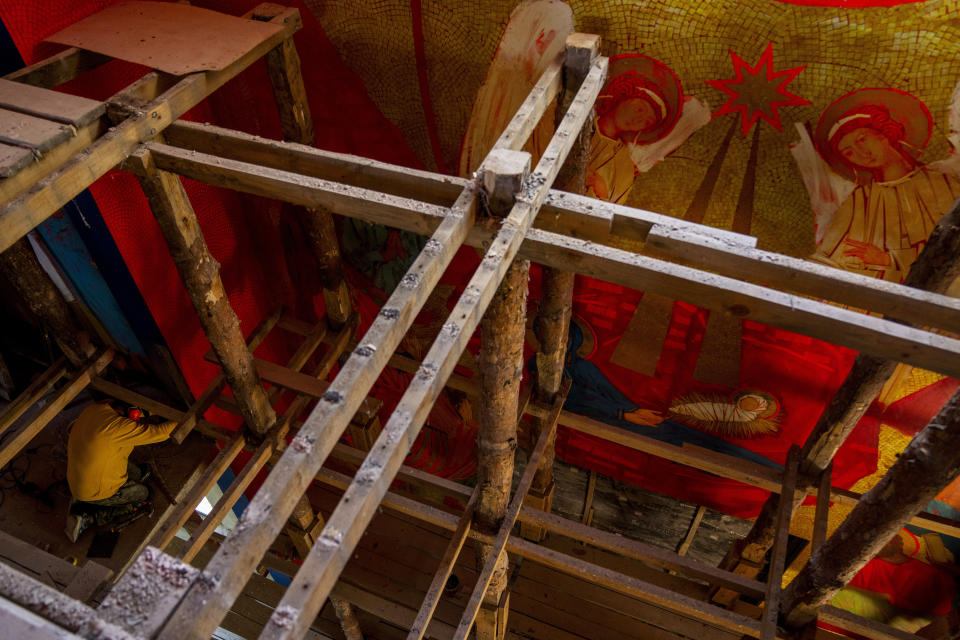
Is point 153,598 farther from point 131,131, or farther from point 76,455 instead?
point 76,455

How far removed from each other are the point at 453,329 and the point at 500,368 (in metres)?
1.05

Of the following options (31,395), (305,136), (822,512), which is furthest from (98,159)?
(822,512)

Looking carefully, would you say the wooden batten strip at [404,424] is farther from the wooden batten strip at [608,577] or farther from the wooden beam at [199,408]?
the wooden beam at [199,408]

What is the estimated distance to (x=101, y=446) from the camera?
14.9 feet

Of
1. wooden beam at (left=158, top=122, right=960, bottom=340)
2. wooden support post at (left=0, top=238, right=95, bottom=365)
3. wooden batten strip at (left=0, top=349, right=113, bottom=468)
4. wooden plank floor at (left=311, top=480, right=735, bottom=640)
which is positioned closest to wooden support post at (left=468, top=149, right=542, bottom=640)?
wooden beam at (left=158, top=122, right=960, bottom=340)

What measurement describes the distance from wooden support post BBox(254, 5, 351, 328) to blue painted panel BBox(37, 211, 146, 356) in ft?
4.70

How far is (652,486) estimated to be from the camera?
211 inches

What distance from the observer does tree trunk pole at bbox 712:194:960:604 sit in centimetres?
268

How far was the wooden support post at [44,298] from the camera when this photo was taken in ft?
13.4

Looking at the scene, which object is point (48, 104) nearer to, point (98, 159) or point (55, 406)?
point (98, 159)

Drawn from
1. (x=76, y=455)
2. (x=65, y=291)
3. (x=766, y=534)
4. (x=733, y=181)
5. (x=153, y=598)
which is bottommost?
(x=153, y=598)

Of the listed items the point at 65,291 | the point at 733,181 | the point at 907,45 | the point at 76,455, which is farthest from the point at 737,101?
the point at 76,455

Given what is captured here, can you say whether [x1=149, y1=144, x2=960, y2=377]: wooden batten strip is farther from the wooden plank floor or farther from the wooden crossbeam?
the wooden plank floor

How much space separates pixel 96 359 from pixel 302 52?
2.76 metres
